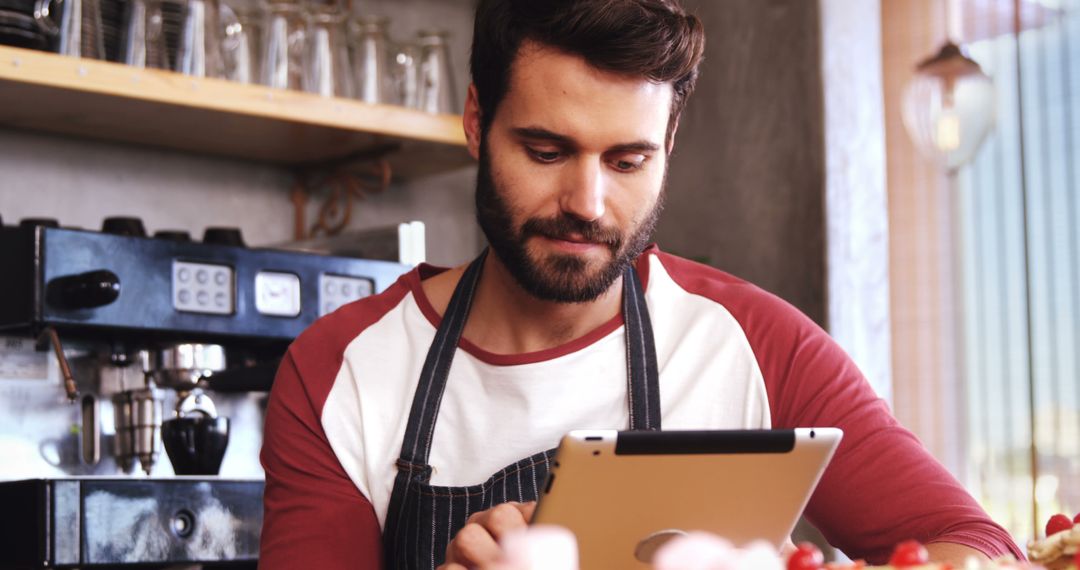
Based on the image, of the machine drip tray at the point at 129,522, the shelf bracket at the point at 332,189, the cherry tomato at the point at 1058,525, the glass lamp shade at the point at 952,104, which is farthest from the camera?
the glass lamp shade at the point at 952,104

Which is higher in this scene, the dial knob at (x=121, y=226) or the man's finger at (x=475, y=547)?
the dial knob at (x=121, y=226)

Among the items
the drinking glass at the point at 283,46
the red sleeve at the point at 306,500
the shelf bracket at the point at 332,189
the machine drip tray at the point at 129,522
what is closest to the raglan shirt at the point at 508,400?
the red sleeve at the point at 306,500

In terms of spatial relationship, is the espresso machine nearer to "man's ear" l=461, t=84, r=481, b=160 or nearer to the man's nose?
"man's ear" l=461, t=84, r=481, b=160

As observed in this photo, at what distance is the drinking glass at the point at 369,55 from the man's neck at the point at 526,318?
1308mm

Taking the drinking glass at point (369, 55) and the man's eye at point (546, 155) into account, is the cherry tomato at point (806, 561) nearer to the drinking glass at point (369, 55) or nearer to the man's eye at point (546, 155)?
the man's eye at point (546, 155)

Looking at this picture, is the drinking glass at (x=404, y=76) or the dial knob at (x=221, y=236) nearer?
the dial knob at (x=221, y=236)

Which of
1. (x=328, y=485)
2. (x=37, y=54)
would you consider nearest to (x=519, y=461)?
(x=328, y=485)

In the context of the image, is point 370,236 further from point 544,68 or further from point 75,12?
point 544,68

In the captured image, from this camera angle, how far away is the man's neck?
1578mm

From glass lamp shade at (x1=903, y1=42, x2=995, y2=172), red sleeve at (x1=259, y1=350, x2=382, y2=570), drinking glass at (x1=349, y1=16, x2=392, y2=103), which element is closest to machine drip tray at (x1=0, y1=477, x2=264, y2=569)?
red sleeve at (x1=259, y1=350, x2=382, y2=570)

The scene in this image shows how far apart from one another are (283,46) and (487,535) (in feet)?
6.12

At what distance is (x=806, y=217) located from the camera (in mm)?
2967

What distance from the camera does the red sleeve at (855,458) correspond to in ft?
4.31

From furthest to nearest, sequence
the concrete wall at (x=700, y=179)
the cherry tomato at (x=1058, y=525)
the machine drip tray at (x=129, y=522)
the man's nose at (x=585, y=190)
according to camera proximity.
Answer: the concrete wall at (x=700, y=179)
the machine drip tray at (x=129, y=522)
the man's nose at (x=585, y=190)
the cherry tomato at (x=1058, y=525)
